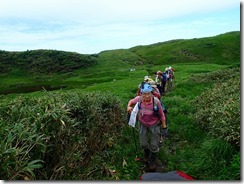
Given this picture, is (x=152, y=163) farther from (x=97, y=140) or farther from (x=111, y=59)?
(x=111, y=59)

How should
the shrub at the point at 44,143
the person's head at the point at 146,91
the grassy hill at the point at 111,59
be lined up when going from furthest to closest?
the grassy hill at the point at 111,59, the person's head at the point at 146,91, the shrub at the point at 44,143

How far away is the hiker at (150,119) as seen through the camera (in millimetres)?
9844

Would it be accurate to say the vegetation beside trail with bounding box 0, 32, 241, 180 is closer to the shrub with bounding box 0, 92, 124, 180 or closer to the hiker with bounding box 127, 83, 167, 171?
the shrub with bounding box 0, 92, 124, 180

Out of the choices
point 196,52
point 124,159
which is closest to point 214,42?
point 196,52

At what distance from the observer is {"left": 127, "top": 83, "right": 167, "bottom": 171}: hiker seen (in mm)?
9844

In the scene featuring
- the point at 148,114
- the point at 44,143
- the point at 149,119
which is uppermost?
A: the point at 44,143

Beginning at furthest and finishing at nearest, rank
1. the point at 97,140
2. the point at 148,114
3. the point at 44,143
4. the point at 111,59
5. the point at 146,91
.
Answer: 1. the point at 111,59
2. the point at 148,114
3. the point at 146,91
4. the point at 97,140
5. the point at 44,143

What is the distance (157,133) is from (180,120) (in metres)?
5.19

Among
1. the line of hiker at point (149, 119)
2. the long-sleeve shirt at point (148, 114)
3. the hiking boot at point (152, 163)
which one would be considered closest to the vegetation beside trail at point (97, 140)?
the hiking boot at point (152, 163)

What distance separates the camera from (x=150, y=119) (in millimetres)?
10047

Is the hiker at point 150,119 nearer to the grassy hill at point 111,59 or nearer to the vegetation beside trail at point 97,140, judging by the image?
the vegetation beside trail at point 97,140

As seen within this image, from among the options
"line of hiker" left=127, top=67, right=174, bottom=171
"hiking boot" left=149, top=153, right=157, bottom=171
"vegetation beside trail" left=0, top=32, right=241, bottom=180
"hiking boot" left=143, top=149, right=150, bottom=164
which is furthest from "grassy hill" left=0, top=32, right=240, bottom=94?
"hiking boot" left=149, top=153, right=157, bottom=171

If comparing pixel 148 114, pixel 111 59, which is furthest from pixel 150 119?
pixel 111 59

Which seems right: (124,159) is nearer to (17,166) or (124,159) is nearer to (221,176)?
(221,176)
